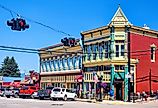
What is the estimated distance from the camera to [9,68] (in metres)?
132

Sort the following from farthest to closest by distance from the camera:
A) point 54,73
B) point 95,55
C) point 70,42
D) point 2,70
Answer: point 2,70
point 54,73
point 95,55
point 70,42

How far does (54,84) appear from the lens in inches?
2361

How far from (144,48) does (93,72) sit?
7.29 m

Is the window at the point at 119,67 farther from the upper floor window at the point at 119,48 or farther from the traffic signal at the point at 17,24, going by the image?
the traffic signal at the point at 17,24

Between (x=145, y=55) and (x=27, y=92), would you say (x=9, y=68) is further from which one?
(x=145, y=55)

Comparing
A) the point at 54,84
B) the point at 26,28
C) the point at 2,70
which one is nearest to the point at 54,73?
the point at 54,84

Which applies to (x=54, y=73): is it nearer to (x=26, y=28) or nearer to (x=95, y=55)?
(x=95, y=55)

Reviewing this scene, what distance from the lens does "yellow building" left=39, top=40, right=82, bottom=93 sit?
53.5 m

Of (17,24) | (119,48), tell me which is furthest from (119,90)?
(17,24)

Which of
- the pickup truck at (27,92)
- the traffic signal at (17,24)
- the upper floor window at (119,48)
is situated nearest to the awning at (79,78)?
the pickup truck at (27,92)

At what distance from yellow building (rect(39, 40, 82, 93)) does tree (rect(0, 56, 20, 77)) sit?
66676mm

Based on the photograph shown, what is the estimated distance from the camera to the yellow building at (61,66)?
2108 inches

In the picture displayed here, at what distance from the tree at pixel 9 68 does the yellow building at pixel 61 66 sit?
6668 centimetres

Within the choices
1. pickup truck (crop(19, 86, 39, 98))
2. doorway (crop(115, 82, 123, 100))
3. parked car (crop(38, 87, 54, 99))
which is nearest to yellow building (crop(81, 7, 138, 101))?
doorway (crop(115, 82, 123, 100))
